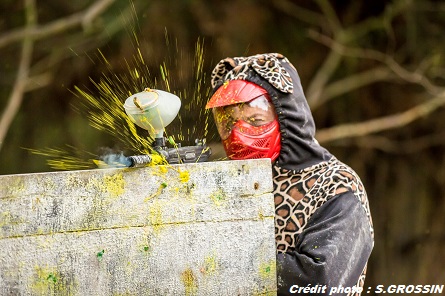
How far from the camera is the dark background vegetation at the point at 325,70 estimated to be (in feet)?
18.7

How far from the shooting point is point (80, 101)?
581 centimetres

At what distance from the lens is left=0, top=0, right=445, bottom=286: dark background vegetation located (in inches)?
224

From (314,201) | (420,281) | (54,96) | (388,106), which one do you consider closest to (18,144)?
(54,96)

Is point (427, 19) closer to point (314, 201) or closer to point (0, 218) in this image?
point (314, 201)

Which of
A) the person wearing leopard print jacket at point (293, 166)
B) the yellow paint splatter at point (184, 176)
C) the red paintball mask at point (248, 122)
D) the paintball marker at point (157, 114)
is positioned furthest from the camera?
the red paintball mask at point (248, 122)

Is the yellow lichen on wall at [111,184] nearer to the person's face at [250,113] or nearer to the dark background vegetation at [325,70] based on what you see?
the person's face at [250,113]

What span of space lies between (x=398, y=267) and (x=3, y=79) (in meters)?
3.19

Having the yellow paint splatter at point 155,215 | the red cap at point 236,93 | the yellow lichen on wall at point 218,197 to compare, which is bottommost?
the yellow paint splatter at point 155,215

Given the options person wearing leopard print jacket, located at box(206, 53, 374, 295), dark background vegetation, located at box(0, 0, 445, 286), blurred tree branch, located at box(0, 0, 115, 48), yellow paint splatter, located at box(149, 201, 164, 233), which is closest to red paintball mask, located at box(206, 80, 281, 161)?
person wearing leopard print jacket, located at box(206, 53, 374, 295)

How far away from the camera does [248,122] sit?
2533 millimetres

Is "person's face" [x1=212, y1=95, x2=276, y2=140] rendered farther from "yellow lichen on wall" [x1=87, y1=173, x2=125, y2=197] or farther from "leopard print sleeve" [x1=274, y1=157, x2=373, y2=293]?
"yellow lichen on wall" [x1=87, y1=173, x2=125, y2=197]

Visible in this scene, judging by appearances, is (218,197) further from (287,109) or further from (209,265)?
(287,109)

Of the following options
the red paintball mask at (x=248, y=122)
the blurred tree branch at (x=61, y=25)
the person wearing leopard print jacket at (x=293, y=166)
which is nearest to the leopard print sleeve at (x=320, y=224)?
the person wearing leopard print jacket at (x=293, y=166)

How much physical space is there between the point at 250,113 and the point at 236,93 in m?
0.08
